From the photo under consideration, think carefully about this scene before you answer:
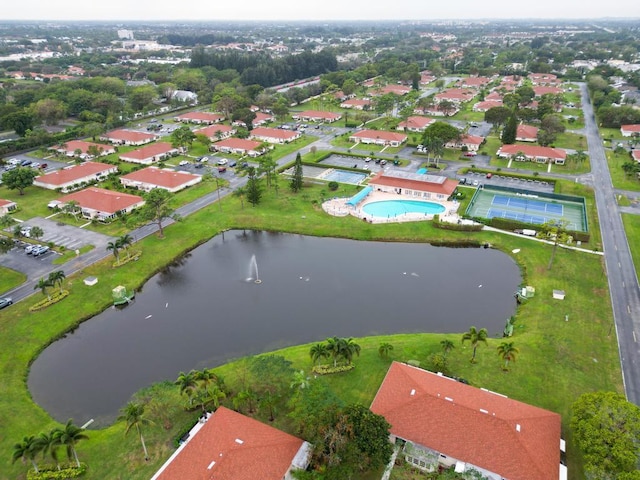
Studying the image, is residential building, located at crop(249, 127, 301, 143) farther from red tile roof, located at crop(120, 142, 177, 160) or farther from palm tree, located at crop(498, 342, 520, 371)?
palm tree, located at crop(498, 342, 520, 371)

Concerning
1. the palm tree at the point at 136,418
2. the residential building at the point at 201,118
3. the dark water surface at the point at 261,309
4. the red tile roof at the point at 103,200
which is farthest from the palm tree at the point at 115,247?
the residential building at the point at 201,118

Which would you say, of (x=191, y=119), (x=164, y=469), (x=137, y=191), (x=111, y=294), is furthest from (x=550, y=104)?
(x=164, y=469)

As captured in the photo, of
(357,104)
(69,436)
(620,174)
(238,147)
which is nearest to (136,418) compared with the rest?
(69,436)

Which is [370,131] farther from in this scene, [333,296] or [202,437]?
[202,437]

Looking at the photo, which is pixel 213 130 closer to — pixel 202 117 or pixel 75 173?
pixel 202 117

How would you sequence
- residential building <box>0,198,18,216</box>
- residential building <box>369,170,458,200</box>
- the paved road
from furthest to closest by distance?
1. residential building <box>369,170,458,200</box>
2. residential building <box>0,198,18,216</box>
3. the paved road

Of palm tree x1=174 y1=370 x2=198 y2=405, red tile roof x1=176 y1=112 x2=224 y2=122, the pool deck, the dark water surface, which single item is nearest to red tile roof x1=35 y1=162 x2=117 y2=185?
the dark water surface
